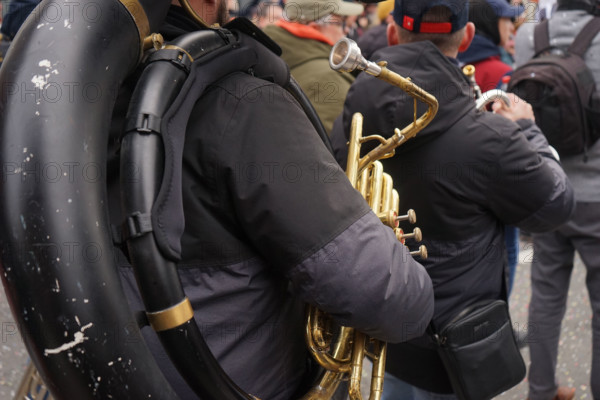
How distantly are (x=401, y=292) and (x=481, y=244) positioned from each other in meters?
0.82

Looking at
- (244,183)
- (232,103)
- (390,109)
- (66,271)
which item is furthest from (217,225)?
(390,109)

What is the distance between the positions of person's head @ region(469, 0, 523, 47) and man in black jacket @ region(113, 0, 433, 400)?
294 cm

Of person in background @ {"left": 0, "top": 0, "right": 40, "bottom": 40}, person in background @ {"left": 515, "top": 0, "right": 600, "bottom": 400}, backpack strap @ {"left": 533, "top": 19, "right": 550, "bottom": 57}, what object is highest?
person in background @ {"left": 0, "top": 0, "right": 40, "bottom": 40}

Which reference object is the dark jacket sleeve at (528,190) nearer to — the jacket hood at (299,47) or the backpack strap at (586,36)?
the backpack strap at (586,36)

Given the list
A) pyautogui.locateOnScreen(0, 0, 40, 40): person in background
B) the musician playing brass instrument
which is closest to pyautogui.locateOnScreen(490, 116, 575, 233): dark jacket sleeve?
the musician playing brass instrument

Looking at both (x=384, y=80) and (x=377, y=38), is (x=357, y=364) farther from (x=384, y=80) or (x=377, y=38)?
(x=377, y=38)

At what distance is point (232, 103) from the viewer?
1.20 meters

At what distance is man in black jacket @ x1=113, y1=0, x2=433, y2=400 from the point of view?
1.18 meters

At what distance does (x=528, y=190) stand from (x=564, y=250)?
1286 millimetres

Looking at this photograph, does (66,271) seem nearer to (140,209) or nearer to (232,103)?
(140,209)

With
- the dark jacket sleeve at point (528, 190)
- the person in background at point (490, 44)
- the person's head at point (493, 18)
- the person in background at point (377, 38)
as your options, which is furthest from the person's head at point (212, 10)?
the person in background at point (377, 38)

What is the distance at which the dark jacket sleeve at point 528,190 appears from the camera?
193cm

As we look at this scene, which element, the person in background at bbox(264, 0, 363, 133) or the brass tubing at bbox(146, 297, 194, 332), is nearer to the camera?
the brass tubing at bbox(146, 297, 194, 332)

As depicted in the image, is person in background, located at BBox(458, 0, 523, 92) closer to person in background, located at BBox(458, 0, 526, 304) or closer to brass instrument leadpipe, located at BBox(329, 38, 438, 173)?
person in background, located at BBox(458, 0, 526, 304)
